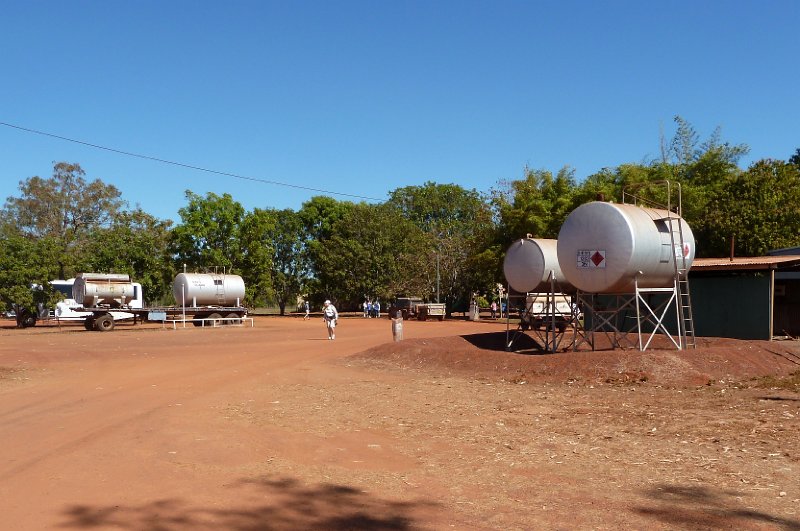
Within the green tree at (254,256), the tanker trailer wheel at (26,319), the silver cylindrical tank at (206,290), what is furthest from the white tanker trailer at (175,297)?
the green tree at (254,256)

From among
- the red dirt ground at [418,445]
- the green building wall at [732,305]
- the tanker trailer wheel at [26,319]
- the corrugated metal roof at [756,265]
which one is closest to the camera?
the red dirt ground at [418,445]

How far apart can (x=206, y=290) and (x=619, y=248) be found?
32.0 m

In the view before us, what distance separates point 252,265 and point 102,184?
22093 millimetres

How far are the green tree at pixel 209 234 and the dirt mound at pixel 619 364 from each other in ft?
133

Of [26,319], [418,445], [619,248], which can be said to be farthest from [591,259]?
[26,319]

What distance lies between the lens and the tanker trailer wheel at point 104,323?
130 feet

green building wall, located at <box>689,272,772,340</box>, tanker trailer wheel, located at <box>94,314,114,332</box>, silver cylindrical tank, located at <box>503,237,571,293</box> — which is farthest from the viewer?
tanker trailer wheel, located at <box>94,314,114,332</box>

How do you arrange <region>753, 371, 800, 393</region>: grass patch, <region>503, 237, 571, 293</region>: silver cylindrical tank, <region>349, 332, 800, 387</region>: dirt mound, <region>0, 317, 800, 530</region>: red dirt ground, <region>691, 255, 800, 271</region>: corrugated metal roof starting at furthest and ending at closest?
<region>691, 255, 800, 271</region>: corrugated metal roof → <region>503, 237, 571, 293</region>: silver cylindrical tank → <region>349, 332, 800, 387</region>: dirt mound → <region>753, 371, 800, 393</region>: grass patch → <region>0, 317, 800, 530</region>: red dirt ground

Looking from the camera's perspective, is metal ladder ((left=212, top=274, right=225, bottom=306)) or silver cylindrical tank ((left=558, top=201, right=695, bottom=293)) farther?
metal ladder ((left=212, top=274, right=225, bottom=306))

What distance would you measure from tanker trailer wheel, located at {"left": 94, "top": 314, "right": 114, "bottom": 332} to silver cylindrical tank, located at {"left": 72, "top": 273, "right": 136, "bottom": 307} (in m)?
1.25

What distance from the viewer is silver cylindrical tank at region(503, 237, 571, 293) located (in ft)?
72.2

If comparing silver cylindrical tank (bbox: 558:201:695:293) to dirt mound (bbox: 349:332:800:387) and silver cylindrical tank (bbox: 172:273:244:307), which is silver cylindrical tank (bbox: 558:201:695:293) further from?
silver cylindrical tank (bbox: 172:273:244:307)

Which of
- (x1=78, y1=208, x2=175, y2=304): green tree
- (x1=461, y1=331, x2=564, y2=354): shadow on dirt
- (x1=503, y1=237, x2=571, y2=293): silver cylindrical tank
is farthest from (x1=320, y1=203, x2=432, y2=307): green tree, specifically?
(x1=503, y1=237, x2=571, y2=293): silver cylindrical tank

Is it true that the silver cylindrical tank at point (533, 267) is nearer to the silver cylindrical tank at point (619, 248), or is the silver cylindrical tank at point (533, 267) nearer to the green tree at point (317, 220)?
the silver cylindrical tank at point (619, 248)
